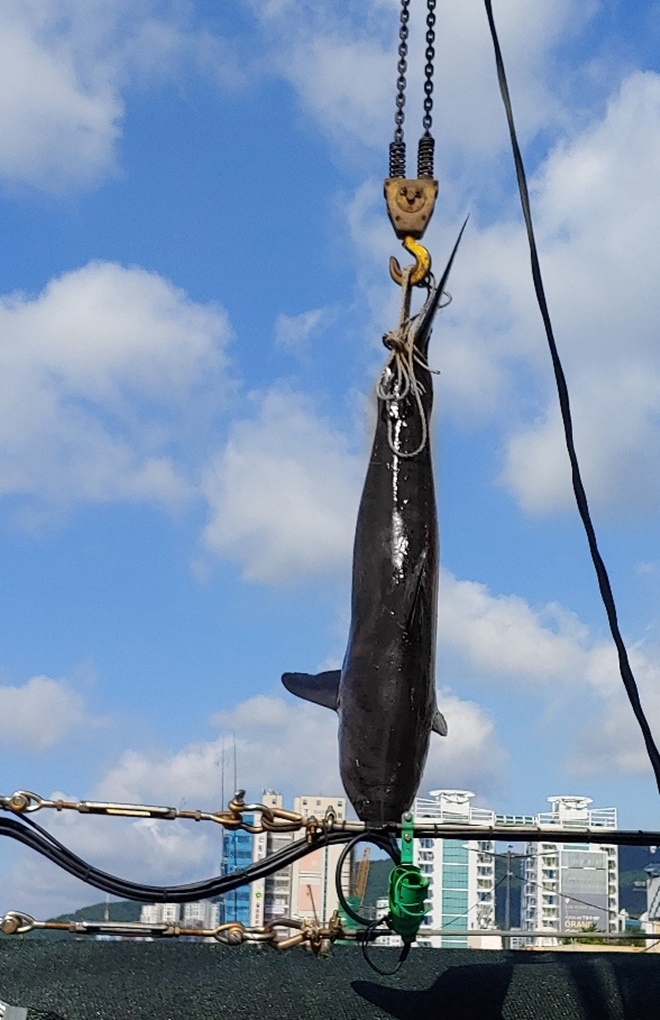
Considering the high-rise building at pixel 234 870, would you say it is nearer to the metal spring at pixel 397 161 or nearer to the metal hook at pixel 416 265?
the metal hook at pixel 416 265

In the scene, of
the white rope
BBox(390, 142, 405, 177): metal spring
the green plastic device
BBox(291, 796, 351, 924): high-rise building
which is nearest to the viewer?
the green plastic device

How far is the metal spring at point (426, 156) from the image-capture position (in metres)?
4.38

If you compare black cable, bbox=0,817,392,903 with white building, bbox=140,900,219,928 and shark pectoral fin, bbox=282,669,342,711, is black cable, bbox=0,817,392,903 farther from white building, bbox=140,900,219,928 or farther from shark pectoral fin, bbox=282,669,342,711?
shark pectoral fin, bbox=282,669,342,711

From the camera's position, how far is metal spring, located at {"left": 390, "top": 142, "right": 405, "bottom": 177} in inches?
173

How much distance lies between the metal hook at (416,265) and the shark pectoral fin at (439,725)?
141 cm

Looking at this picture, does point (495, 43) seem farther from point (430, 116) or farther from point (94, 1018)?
point (94, 1018)

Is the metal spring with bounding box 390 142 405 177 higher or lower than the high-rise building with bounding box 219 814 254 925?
higher

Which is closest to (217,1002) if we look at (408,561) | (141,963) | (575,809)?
(141,963)

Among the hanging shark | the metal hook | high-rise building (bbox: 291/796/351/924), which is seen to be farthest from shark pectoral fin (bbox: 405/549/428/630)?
the metal hook

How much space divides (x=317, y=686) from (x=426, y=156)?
6.46ft

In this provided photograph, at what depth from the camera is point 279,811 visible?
3746 mm

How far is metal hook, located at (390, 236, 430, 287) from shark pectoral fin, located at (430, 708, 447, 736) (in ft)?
4.62

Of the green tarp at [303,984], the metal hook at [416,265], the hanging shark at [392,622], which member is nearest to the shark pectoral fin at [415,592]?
the hanging shark at [392,622]

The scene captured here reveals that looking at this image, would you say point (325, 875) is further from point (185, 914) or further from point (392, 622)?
point (392, 622)
